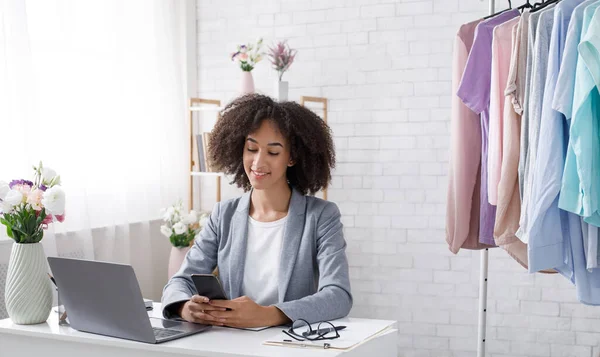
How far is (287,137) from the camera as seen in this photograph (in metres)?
2.47

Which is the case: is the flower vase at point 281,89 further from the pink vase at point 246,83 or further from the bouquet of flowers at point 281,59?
the pink vase at point 246,83

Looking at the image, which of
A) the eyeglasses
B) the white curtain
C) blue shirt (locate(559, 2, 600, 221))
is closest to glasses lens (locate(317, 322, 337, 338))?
the eyeglasses

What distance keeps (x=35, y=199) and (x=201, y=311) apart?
61cm

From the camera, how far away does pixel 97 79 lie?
3.84 m

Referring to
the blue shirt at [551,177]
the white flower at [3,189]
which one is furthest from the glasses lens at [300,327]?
the white flower at [3,189]

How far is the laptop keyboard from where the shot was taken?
1.96m

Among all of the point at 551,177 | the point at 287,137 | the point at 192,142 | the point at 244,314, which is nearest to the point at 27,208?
the point at 244,314

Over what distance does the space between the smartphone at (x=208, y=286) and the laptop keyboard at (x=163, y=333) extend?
0.14 m

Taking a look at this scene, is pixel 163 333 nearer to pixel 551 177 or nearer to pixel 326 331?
pixel 326 331

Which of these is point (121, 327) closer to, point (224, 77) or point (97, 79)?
point (97, 79)

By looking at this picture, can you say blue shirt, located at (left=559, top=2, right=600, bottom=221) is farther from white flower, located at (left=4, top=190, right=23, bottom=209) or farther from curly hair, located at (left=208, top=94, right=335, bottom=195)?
white flower, located at (left=4, top=190, right=23, bottom=209)

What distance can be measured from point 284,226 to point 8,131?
1534 mm

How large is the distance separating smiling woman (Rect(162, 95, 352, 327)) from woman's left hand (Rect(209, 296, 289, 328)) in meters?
0.22

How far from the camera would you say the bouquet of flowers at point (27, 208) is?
7.20 feet
